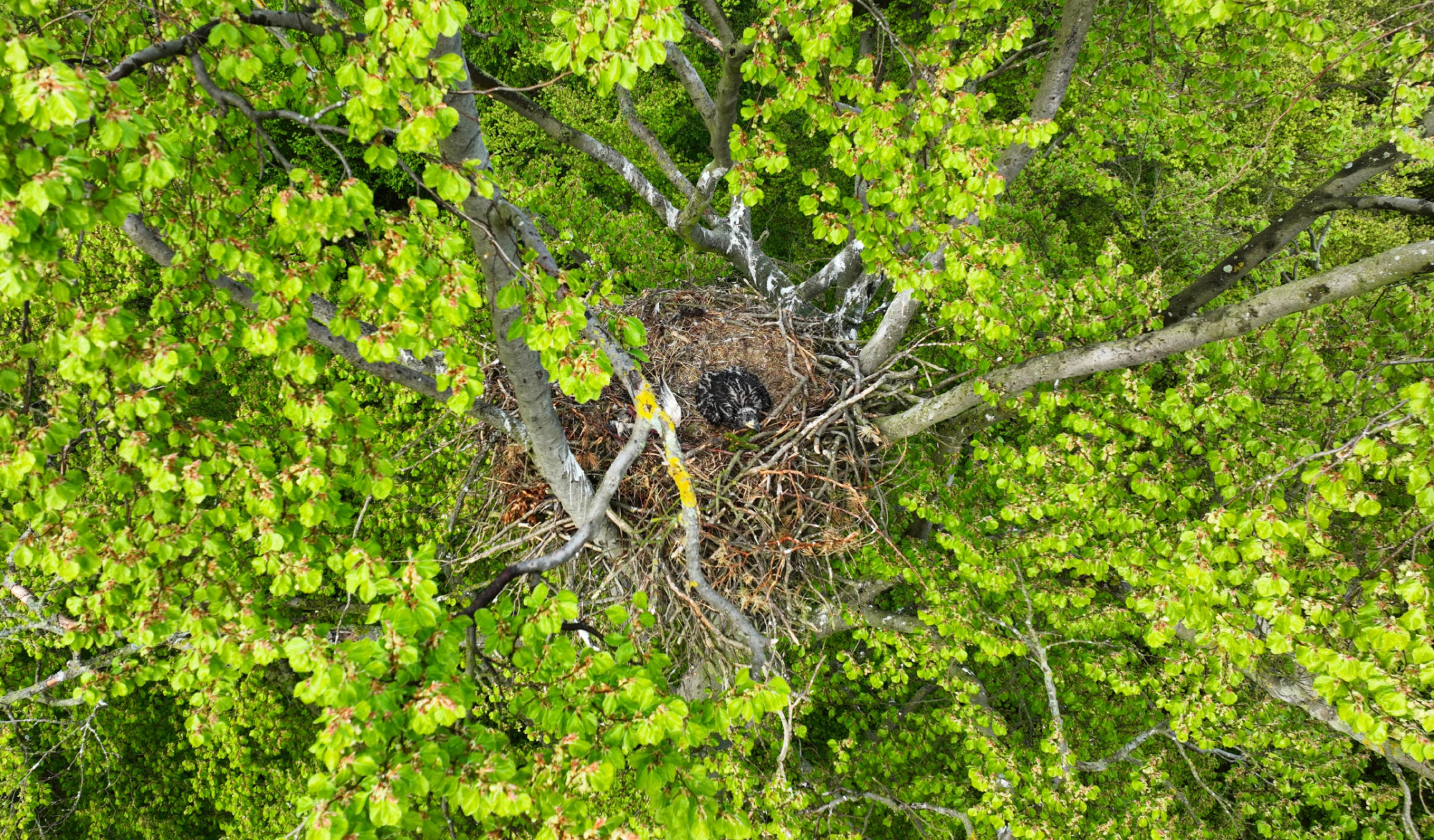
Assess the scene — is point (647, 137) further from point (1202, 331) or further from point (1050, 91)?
point (1202, 331)

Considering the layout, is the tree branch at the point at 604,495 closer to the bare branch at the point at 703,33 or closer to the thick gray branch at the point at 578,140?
the thick gray branch at the point at 578,140

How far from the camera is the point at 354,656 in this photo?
219 cm

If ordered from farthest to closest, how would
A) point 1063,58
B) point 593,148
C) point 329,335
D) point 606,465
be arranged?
1. point 593,148
2. point 606,465
3. point 1063,58
4. point 329,335

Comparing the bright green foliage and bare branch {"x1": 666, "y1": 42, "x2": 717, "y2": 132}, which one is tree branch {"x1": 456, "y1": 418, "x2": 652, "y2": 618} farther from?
bare branch {"x1": 666, "y1": 42, "x2": 717, "y2": 132}

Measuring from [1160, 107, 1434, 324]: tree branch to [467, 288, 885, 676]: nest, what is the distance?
2.21 metres

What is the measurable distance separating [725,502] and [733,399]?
3.13 ft

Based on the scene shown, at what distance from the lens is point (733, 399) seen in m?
5.32

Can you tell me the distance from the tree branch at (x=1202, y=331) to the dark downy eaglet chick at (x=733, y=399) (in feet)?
4.12

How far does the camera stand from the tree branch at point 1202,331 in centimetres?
313

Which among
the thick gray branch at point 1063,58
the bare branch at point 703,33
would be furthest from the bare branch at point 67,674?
the thick gray branch at point 1063,58

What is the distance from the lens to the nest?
451 cm

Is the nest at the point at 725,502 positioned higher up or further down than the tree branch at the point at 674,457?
further down

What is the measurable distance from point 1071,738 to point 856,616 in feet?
16.0

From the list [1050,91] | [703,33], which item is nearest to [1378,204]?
[1050,91]
